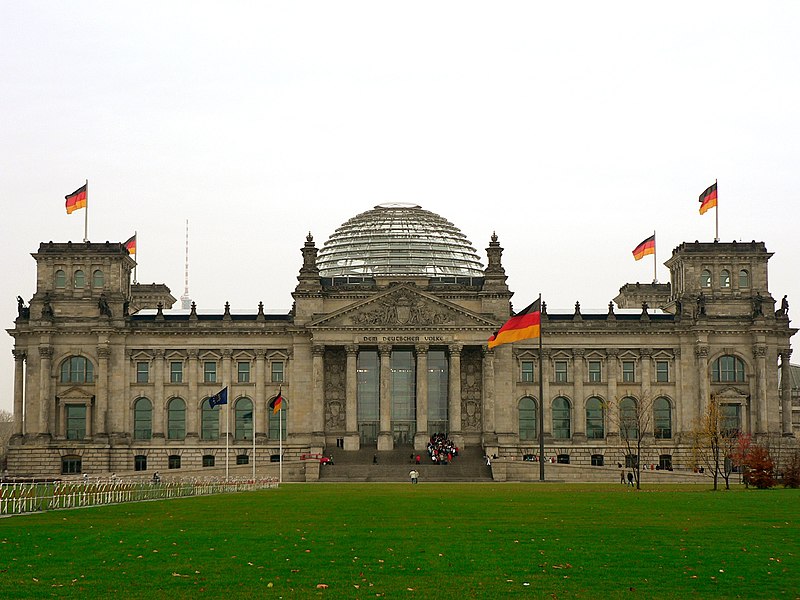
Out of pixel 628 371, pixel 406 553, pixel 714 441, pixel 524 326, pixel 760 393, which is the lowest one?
pixel 406 553

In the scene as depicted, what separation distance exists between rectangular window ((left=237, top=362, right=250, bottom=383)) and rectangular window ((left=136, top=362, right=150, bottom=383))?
9.64 m

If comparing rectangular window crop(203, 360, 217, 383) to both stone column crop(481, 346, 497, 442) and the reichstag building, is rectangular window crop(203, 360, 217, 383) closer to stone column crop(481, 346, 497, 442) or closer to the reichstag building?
the reichstag building

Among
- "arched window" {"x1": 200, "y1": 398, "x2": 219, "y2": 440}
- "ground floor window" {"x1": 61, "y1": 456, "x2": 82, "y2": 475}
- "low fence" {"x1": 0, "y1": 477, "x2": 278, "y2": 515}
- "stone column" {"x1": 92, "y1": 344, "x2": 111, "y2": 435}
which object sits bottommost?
"ground floor window" {"x1": 61, "y1": 456, "x2": 82, "y2": 475}

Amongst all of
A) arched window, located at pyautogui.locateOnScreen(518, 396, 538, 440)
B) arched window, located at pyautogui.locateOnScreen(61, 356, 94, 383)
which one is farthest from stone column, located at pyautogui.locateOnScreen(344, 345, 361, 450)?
arched window, located at pyautogui.locateOnScreen(61, 356, 94, 383)

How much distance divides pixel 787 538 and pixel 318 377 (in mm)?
96857

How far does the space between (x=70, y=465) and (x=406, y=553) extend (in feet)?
343

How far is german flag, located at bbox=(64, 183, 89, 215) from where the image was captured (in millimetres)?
130750

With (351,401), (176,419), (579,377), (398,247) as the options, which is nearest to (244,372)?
(176,419)

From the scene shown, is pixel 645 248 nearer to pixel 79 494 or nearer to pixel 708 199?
pixel 708 199

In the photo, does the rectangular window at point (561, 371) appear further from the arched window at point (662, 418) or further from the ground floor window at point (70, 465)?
the ground floor window at point (70, 465)

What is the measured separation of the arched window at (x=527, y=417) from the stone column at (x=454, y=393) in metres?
8.29

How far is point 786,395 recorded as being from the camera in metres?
134

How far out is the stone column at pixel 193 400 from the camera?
442 ft

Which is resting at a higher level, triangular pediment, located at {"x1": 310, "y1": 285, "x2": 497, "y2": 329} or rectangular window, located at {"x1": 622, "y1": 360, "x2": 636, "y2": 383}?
triangular pediment, located at {"x1": 310, "y1": 285, "x2": 497, "y2": 329}
